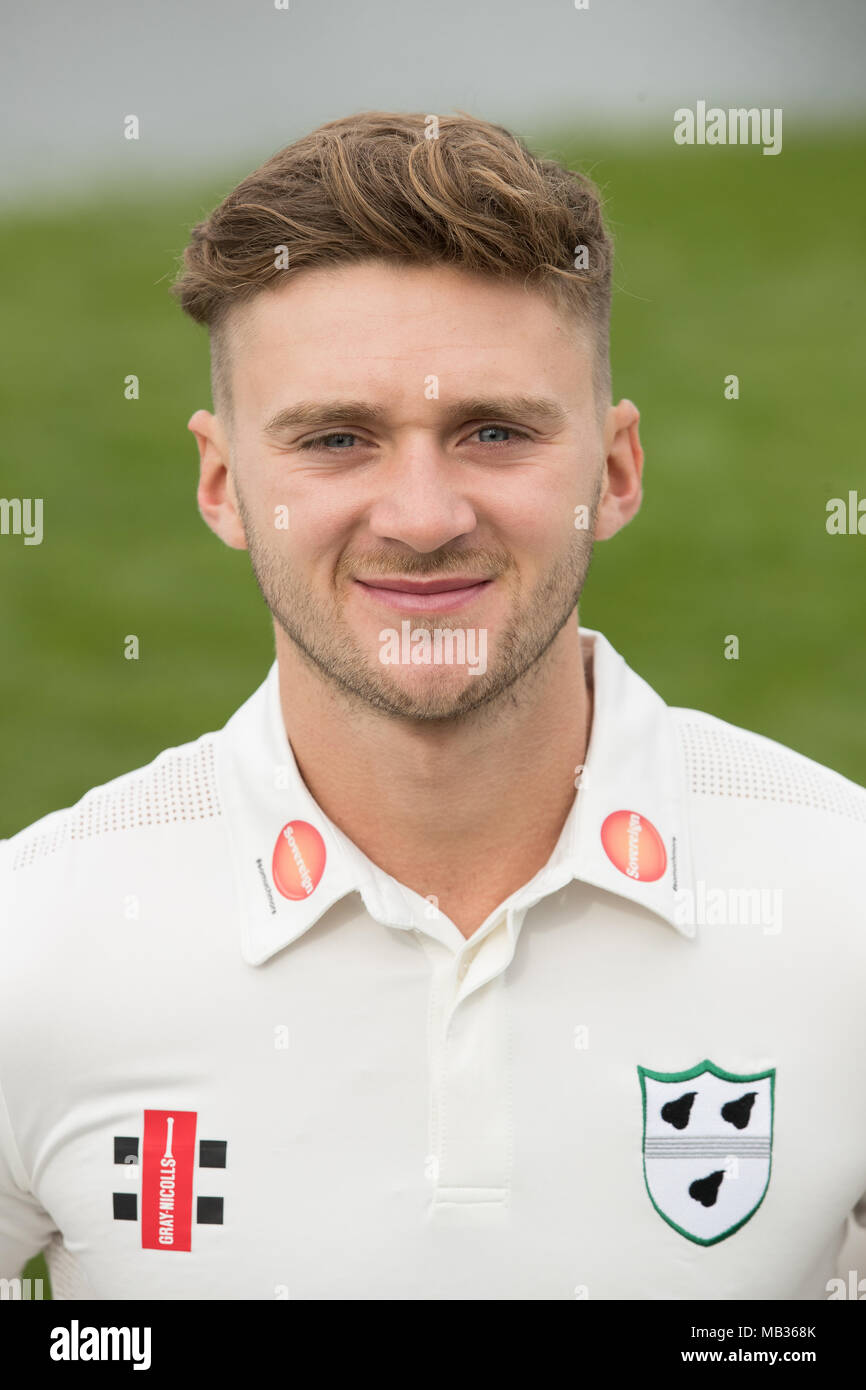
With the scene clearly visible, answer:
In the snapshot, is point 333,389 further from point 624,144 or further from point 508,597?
point 624,144

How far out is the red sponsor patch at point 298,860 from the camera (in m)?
3.26

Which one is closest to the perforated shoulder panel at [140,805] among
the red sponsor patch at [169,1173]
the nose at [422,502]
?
the red sponsor patch at [169,1173]

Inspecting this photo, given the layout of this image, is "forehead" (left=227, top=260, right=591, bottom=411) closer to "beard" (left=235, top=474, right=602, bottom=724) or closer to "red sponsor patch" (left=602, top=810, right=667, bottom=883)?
"beard" (left=235, top=474, right=602, bottom=724)

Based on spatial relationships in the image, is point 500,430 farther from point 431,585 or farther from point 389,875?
point 389,875

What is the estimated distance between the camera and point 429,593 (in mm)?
3146

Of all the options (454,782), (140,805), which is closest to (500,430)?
(454,782)

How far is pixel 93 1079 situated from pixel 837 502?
1077 centimetres

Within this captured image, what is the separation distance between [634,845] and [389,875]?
45 cm

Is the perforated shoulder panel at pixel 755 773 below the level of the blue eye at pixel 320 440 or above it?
below

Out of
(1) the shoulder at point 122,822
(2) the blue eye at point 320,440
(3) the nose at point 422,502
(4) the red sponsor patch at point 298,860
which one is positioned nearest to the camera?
(3) the nose at point 422,502

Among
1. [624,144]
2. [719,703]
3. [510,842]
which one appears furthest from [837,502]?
[510,842]

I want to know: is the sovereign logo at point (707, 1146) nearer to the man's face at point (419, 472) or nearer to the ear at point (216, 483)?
the man's face at point (419, 472)

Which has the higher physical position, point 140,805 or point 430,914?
point 140,805
